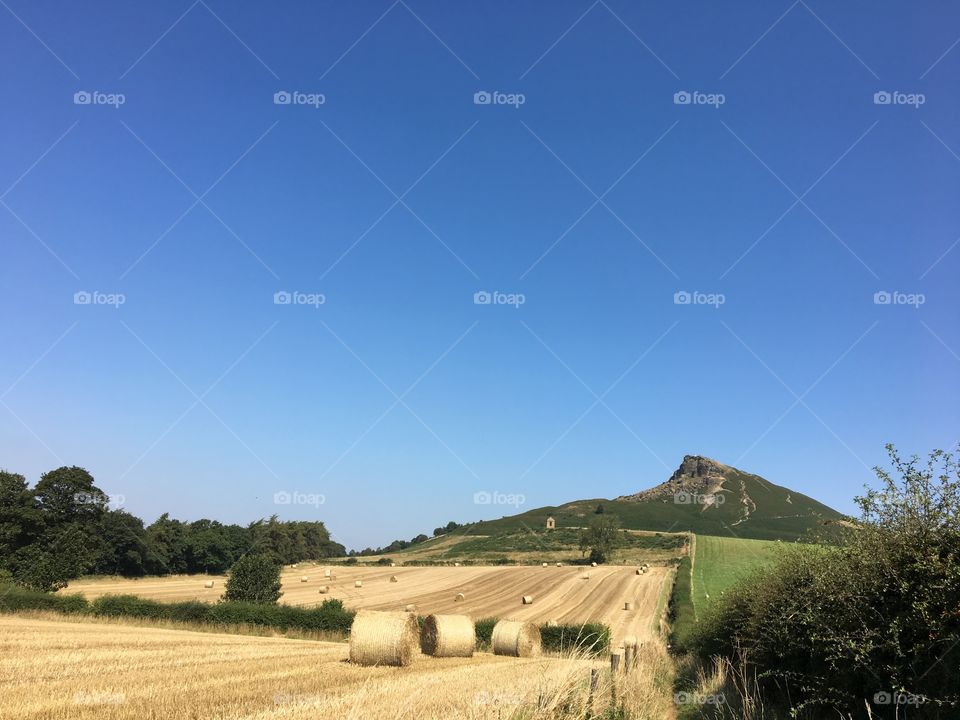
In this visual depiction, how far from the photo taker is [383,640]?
66.5 feet

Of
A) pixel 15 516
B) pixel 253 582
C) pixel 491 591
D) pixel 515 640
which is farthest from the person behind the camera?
pixel 15 516

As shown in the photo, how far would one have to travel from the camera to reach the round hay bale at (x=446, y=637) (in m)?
23.1

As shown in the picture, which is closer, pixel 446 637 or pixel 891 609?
pixel 891 609

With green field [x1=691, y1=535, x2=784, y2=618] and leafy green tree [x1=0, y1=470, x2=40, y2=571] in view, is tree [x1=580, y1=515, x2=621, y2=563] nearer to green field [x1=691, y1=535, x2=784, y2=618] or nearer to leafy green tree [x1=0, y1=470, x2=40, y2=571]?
green field [x1=691, y1=535, x2=784, y2=618]

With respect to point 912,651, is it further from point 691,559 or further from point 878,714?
point 691,559

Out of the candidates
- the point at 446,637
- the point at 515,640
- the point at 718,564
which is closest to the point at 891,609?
the point at 446,637

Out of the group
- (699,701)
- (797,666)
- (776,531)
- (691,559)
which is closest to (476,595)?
(691,559)

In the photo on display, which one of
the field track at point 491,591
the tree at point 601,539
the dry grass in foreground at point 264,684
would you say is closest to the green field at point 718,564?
the field track at point 491,591

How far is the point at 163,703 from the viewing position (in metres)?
11.7

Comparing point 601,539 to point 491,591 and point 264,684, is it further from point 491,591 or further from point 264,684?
point 264,684

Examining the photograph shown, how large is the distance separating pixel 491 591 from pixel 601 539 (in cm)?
4409

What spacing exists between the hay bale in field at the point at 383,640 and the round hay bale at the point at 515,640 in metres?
6.09

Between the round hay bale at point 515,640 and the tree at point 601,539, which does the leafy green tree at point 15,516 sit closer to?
the round hay bale at point 515,640

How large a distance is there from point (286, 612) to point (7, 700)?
1010 inches
